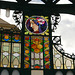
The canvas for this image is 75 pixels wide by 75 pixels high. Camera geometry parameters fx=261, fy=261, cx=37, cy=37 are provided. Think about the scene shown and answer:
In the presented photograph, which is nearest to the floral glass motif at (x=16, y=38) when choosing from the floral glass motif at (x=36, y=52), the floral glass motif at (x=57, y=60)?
the floral glass motif at (x=36, y=52)

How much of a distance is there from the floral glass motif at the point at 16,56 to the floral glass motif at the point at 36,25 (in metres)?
0.82

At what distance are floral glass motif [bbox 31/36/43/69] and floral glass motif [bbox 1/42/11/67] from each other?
3.50 ft

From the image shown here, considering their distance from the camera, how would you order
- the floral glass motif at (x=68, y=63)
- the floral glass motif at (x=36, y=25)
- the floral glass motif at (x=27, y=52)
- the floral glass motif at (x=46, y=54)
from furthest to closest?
the floral glass motif at (x=36, y=25) → the floral glass motif at (x=68, y=63) → the floral glass motif at (x=46, y=54) → the floral glass motif at (x=27, y=52)

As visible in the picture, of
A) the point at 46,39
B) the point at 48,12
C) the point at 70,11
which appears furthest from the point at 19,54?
the point at 70,11

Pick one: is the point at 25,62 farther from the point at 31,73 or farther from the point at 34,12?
the point at 34,12

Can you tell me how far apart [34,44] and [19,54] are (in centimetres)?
82

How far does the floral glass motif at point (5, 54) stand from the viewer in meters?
11.3

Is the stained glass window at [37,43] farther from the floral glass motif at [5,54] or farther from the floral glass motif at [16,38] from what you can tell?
the floral glass motif at [5,54]

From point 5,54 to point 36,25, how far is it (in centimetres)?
197

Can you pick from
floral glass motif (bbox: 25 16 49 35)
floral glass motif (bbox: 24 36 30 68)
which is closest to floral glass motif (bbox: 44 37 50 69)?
floral glass motif (bbox: 25 16 49 35)

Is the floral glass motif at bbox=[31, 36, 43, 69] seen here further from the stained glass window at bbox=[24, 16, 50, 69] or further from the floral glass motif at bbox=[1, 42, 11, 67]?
the floral glass motif at bbox=[1, 42, 11, 67]

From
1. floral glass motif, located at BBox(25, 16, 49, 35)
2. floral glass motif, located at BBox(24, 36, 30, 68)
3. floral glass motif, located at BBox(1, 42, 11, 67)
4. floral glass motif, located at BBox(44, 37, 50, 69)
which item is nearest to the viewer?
floral glass motif, located at BBox(1, 42, 11, 67)

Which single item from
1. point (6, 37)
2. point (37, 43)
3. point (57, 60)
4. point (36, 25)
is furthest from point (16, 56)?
point (57, 60)

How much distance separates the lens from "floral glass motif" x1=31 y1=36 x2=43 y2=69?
11.6 m
